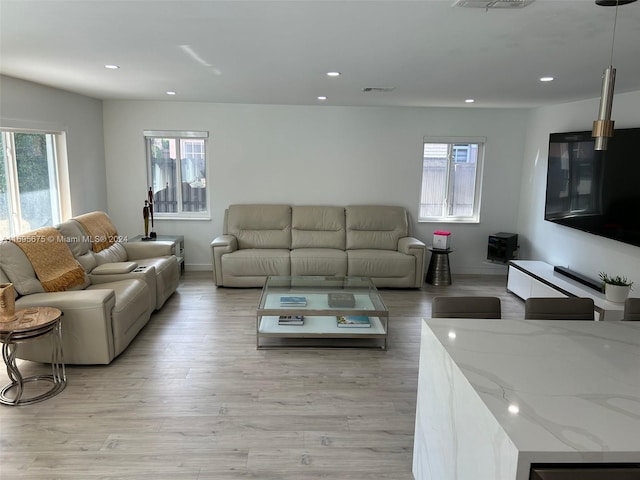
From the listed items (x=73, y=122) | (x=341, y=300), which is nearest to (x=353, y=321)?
(x=341, y=300)

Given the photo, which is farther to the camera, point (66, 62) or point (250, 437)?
point (66, 62)

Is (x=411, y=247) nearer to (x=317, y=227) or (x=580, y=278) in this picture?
(x=317, y=227)

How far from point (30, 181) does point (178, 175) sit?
83.4 inches

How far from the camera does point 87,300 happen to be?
363 cm

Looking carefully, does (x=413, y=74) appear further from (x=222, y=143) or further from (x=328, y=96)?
(x=222, y=143)

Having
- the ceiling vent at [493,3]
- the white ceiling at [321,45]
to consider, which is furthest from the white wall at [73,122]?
the ceiling vent at [493,3]

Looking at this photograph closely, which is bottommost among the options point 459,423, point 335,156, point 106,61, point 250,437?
point 250,437

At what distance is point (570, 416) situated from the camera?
1.49m

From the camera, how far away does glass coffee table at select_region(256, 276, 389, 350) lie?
4129 millimetres

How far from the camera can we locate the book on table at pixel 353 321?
167 inches

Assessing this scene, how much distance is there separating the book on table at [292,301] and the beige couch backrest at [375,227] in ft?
6.82

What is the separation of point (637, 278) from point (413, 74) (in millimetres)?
2854

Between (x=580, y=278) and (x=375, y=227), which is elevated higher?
(x=375, y=227)

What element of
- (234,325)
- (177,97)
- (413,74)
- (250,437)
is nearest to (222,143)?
(177,97)
